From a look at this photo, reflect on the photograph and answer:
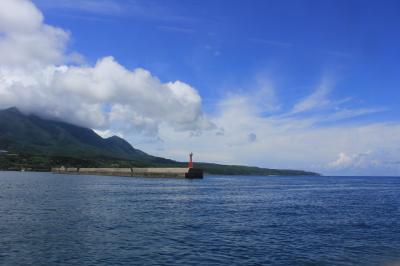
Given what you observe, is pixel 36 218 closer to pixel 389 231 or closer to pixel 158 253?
pixel 158 253

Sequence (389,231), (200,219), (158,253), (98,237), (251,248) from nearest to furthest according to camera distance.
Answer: (158,253), (251,248), (98,237), (389,231), (200,219)

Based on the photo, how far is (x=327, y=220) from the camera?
51.1 metres

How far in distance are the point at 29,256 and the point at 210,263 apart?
1261cm

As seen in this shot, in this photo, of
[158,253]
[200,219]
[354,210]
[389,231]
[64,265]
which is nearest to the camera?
[64,265]

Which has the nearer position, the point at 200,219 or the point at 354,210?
the point at 200,219

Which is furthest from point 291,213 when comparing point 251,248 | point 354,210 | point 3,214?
point 3,214

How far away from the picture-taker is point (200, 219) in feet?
159

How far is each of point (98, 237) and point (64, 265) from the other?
362 inches

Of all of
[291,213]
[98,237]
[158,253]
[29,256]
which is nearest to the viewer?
[29,256]

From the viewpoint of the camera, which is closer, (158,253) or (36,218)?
(158,253)

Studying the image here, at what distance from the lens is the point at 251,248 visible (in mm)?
32688

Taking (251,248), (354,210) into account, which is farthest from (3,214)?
(354,210)

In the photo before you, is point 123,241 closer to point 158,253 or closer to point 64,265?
point 158,253

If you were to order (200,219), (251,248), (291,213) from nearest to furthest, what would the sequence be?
(251,248), (200,219), (291,213)
